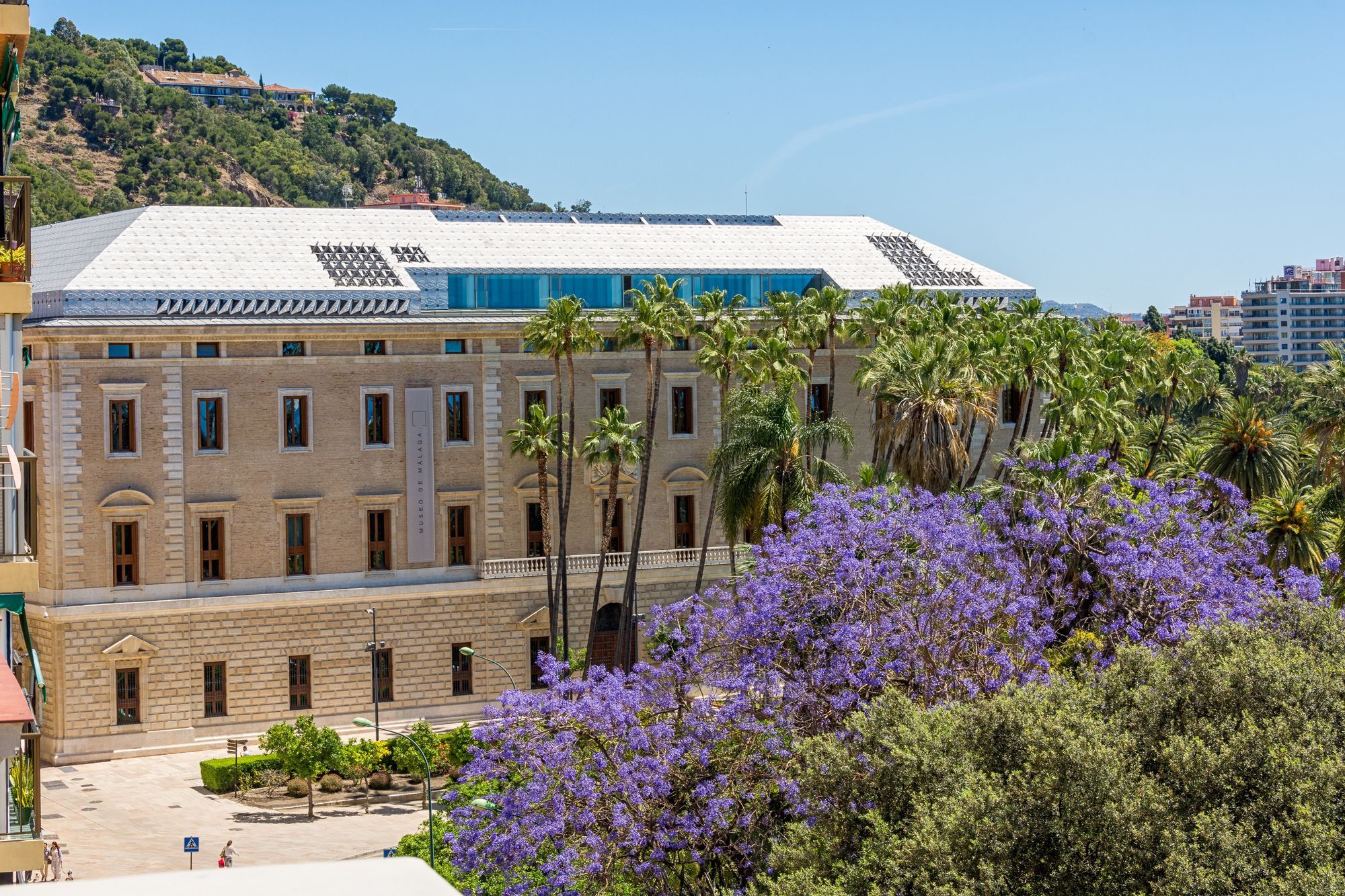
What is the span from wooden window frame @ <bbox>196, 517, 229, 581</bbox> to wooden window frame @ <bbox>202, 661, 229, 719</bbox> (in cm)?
284

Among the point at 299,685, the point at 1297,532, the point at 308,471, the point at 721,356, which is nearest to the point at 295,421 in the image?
the point at 308,471

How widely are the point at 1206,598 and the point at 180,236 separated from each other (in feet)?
126

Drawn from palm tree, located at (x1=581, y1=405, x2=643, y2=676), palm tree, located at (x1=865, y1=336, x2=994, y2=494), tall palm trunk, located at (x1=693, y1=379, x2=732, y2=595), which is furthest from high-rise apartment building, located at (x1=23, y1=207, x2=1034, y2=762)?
palm tree, located at (x1=865, y1=336, x2=994, y2=494)

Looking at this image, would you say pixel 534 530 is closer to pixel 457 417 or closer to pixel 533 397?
pixel 533 397

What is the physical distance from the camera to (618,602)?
61938 mm

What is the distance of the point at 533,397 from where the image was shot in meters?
61.2

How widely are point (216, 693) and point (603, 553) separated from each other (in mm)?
13580

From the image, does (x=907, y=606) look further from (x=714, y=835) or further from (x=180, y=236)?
(x=180, y=236)

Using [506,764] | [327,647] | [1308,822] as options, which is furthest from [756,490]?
[1308,822]

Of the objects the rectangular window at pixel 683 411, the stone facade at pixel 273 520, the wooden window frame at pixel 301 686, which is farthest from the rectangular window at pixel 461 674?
the rectangular window at pixel 683 411

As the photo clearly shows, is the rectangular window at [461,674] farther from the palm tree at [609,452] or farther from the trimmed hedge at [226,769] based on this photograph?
the trimmed hedge at [226,769]

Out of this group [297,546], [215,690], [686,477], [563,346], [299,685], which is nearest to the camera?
[215,690]

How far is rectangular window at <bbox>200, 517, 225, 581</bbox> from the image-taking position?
56.4m

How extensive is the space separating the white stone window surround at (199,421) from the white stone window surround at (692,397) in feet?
51.8
